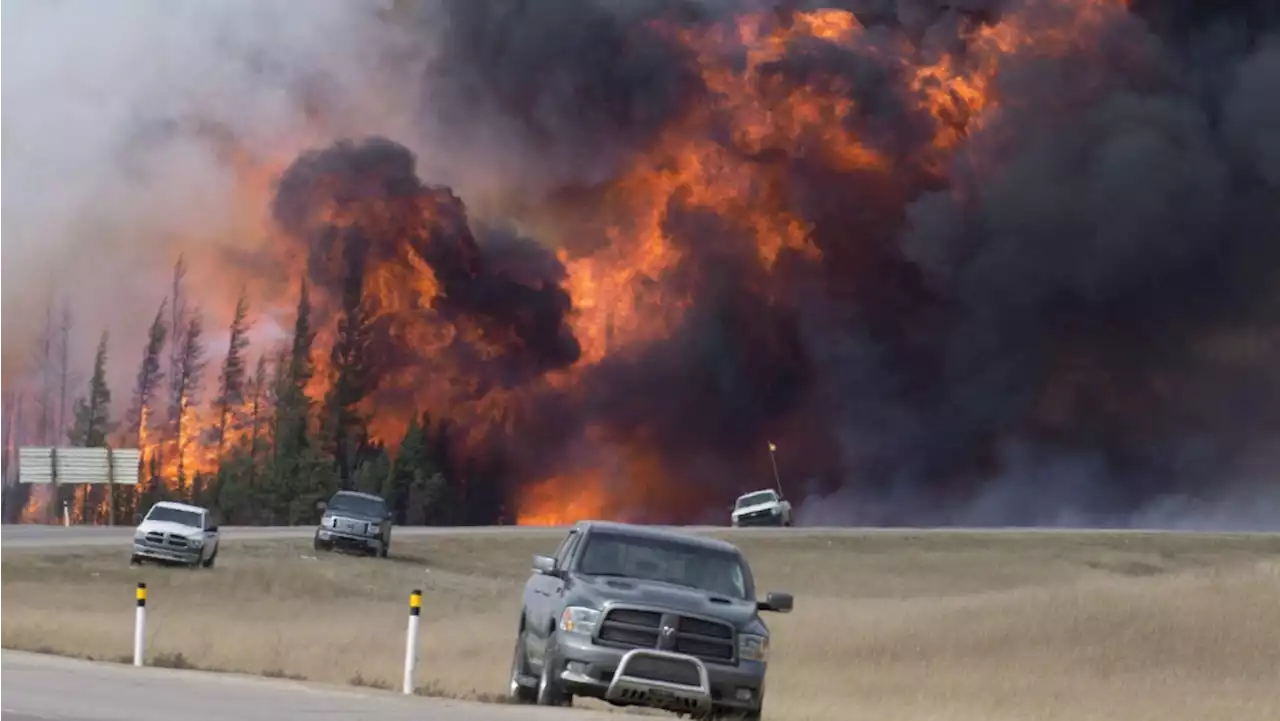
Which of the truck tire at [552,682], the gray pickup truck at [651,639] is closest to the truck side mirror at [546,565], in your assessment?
the gray pickup truck at [651,639]

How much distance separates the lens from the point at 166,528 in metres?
47.4

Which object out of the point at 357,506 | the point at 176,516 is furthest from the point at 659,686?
the point at 357,506

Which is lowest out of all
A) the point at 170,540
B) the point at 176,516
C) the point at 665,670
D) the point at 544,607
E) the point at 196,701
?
the point at 196,701

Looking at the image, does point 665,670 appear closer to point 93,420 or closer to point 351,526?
point 351,526

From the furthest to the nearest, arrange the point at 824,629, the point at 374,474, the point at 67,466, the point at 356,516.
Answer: the point at 374,474, the point at 67,466, the point at 356,516, the point at 824,629

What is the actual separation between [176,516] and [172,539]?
970mm

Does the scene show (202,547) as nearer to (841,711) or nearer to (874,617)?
(874,617)

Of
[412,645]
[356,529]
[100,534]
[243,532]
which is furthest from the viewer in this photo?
[243,532]

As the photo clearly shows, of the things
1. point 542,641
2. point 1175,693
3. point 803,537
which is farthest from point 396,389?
point 542,641

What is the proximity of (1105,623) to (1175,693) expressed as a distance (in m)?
8.76

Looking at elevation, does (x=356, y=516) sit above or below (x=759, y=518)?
below

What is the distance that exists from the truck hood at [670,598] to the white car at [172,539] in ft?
101

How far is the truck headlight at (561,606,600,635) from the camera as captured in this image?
1781cm

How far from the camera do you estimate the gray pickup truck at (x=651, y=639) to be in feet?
57.7
